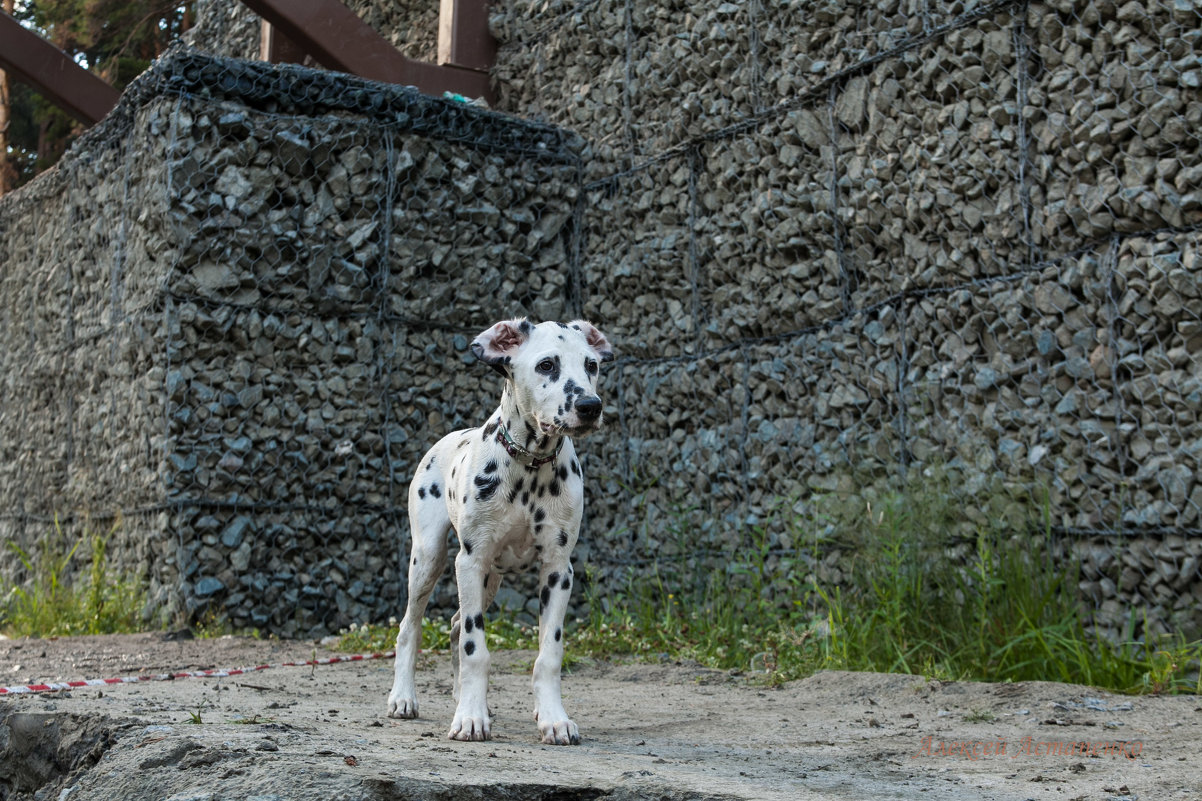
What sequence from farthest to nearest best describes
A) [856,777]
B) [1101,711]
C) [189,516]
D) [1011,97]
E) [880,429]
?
[189,516]
[880,429]
[1011,97]
[1101,711]
[856,777]

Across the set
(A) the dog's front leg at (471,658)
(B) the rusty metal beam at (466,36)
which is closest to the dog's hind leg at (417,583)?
(A) the dog's front leg at (471,658)

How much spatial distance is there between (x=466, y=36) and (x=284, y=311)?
10.8ft

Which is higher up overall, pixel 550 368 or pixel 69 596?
pixel 550 368

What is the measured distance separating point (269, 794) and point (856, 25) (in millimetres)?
6040

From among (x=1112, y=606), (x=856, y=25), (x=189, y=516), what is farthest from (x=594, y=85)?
(x=1112, y=606)

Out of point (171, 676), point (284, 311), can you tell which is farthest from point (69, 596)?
point (171, 676)

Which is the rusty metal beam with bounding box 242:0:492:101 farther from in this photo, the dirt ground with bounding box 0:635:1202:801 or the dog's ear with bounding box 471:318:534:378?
the dog's ear with bounding box 471:318:534:378

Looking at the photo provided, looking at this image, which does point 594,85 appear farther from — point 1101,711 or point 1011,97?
point 1101,711

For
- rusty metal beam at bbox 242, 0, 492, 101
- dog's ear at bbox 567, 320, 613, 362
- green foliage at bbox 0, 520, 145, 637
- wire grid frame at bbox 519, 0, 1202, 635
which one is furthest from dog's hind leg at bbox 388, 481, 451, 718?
rusty metal beam at bbox 242, 0, 492, 101

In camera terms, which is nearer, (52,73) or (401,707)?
(401,707)

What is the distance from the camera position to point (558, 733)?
396 cm

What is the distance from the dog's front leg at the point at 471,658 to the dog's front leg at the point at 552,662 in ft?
0.64

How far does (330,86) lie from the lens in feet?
27.9

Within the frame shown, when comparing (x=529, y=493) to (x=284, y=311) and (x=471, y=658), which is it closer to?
(x=471, y=658)
